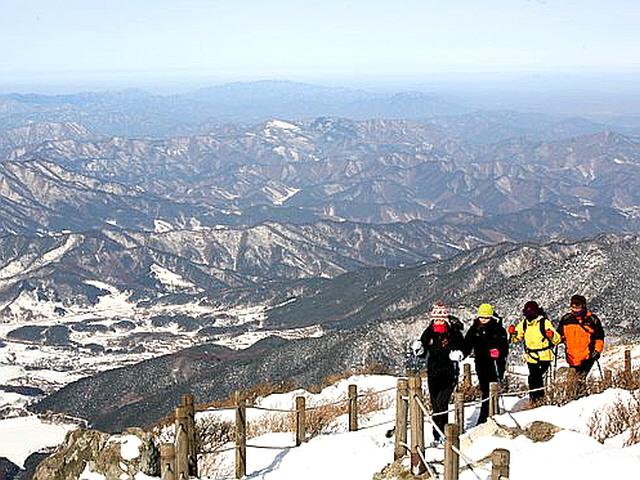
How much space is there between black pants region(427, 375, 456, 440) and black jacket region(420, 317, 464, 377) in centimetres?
10

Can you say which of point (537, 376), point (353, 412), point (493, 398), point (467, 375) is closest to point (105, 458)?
point (353, 412)

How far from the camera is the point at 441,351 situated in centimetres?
1333

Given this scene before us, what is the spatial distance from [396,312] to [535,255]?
24.9m

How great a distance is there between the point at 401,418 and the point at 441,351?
1.77 m

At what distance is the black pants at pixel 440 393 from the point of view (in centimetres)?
1344

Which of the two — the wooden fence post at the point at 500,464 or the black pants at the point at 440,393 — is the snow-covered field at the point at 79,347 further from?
the wooden fence post at the point at 500,464

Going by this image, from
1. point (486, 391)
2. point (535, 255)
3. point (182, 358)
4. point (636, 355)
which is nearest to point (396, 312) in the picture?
point (535, 255)

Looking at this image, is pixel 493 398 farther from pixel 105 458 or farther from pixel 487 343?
pixel 105 458

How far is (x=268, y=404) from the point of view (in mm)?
27875

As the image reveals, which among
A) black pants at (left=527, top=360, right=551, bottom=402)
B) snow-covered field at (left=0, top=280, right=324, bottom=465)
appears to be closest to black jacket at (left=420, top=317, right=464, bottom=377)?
black pants at (left=527, top=360, right=551, bottom=402)

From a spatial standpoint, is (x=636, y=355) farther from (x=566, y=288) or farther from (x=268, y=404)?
(x=566, y=288)

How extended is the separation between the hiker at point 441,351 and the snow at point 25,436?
71.6 meters

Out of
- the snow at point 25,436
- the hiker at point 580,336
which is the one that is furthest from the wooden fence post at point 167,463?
the snow at point 25,436

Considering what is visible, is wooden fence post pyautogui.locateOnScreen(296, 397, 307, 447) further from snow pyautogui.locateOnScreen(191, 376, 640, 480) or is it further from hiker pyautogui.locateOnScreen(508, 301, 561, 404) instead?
hiker pyautogui.locateOnScreen(508, 301, 561, 404)
